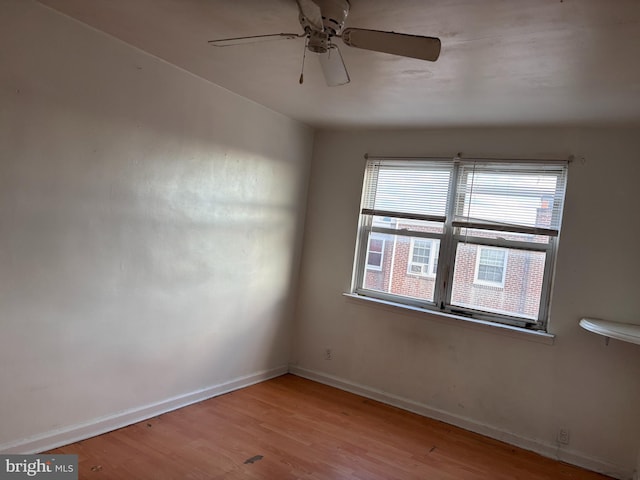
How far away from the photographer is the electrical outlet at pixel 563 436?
3203 mm

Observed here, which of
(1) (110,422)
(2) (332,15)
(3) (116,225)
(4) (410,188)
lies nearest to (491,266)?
(4) (410,188)

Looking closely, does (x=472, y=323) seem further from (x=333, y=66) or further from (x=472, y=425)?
(x=333, y=66)

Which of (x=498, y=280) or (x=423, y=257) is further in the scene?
(x=423, y=257)

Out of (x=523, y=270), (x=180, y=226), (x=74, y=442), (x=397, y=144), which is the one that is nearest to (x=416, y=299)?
(x=523, y=270)

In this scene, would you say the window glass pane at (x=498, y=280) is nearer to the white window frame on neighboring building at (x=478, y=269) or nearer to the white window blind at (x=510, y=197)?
the white window frame on neighboring building at (x=478, y=269)

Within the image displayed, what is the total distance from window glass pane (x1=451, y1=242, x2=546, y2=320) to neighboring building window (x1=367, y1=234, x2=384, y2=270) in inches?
27.5

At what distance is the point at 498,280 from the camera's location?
3.56 m

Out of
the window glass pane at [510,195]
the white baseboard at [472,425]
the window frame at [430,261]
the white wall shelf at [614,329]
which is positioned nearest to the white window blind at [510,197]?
the window glass pane at [510,195]

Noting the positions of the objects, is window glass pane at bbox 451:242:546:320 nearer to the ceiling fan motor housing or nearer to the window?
the window

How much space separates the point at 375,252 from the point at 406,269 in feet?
1.12

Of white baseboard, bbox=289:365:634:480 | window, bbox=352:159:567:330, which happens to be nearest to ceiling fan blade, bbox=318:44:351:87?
window, bbox=352:159:567:330

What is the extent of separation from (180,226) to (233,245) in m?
0.58

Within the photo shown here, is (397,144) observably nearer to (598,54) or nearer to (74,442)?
(598,54)

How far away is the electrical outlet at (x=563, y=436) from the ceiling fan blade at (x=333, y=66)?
289 cm
